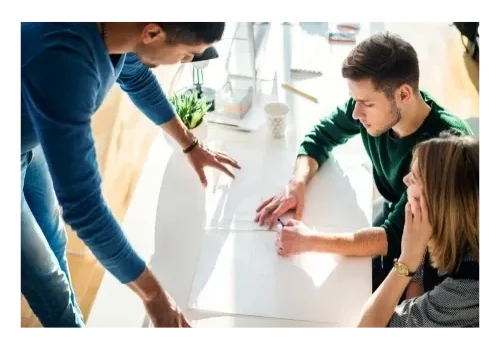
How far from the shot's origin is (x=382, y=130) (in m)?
1.31

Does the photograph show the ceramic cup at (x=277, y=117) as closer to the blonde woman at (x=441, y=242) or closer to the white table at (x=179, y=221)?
the white table at (x=179, y=221)

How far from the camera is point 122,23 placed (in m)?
0.92

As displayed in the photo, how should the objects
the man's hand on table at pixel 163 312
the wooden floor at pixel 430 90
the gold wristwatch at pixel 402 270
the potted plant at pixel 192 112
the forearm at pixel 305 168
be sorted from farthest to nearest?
the wooden floor at pixel 430 90 < the potted plant at pixel 192 112 < the forearm at pixel 305 168 < the gold wristwatch at pixel 402 270 < the man's hand on table at pixel 163 312

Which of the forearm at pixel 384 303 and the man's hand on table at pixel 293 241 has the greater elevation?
the man's hand on table at pixel 293 241

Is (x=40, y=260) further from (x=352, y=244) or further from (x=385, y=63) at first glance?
(x=385, y=63)

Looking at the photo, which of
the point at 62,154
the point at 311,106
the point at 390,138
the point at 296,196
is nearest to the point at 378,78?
the point at 390,138

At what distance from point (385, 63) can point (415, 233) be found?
37 centimetres

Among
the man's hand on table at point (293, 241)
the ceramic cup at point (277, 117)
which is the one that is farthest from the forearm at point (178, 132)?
the man's hand on table at point (293, 241)

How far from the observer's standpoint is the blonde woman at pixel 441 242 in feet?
3.39

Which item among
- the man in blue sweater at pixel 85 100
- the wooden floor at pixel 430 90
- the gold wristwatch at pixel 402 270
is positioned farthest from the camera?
the wooden floor at pixel 430 90

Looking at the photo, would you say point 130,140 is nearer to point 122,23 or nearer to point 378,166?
point 378,166

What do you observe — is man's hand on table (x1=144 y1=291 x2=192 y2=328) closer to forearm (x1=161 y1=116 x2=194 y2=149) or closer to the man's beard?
forearm (x1=161 y1=116 x2=194 y2=149)

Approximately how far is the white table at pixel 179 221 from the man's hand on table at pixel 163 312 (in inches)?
3.8
